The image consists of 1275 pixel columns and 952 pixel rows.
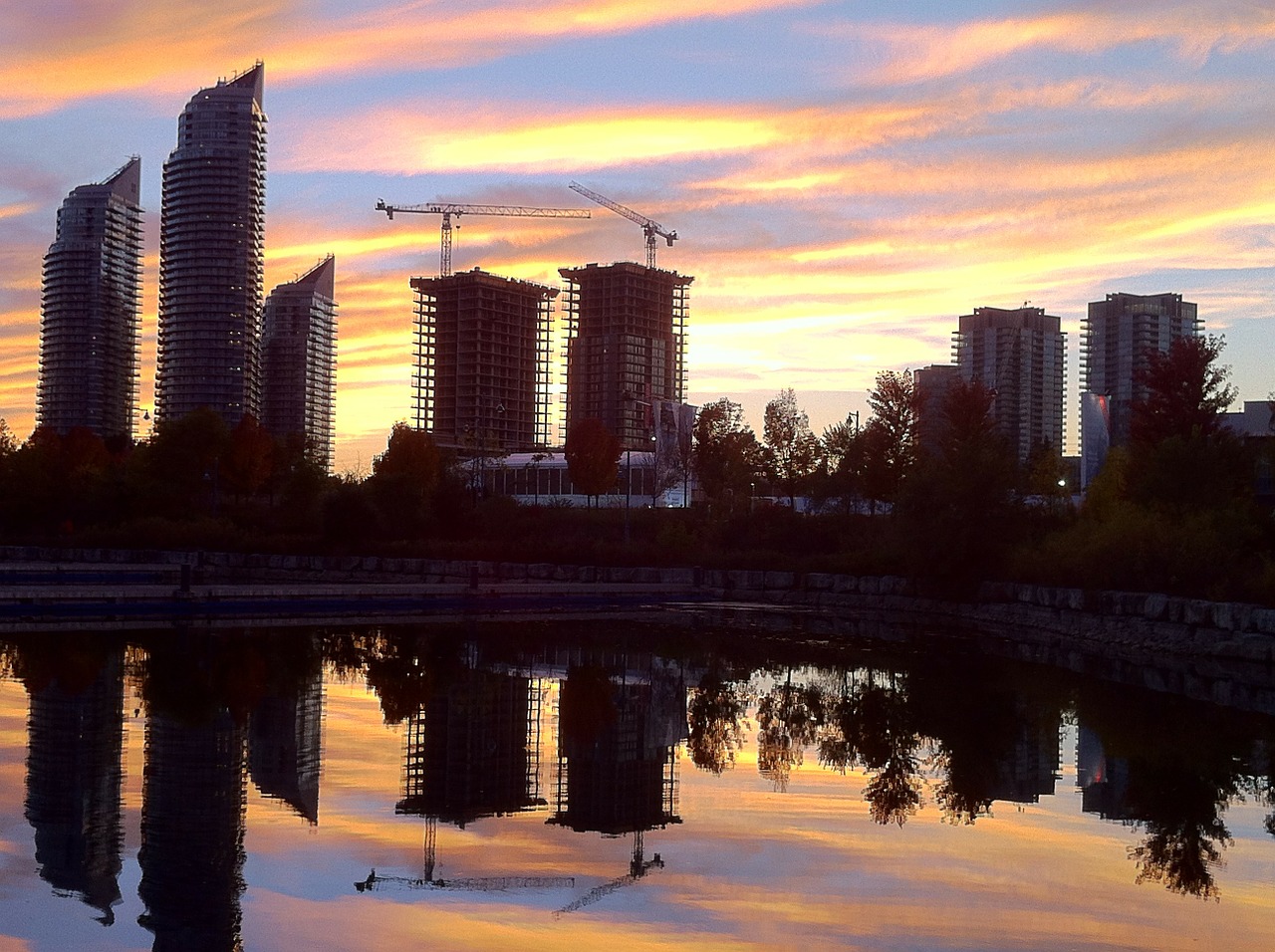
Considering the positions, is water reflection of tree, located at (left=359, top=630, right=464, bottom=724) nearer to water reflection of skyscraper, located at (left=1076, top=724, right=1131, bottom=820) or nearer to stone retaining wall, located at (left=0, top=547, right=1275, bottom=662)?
water reflection of skyscraper, located at (left=1076, top=724, right=1131, bottom=820)

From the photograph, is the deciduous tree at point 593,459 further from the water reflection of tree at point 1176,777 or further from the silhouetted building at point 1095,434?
the water reflection of tree at point 1176,777

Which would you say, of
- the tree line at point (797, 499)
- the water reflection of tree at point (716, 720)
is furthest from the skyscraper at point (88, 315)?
the water reflection of tree at point (716, 720)

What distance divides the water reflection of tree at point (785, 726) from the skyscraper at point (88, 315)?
16544 centimetres

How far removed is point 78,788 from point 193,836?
2514mm

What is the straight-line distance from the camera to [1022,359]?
176875mm

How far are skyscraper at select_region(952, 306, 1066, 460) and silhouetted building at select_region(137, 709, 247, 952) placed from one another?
16272cm

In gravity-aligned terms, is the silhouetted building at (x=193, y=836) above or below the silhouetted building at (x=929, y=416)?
below

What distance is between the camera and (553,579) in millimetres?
51375

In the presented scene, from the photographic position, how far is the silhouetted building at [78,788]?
9781 mm

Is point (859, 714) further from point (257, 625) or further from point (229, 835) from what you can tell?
point (257, 625)

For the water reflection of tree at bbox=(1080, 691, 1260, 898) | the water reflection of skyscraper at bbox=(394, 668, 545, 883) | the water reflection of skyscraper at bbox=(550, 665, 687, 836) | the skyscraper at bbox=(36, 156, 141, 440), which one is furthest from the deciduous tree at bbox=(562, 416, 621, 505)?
the skyscraper at bbox=(36, 156, 141, 440)

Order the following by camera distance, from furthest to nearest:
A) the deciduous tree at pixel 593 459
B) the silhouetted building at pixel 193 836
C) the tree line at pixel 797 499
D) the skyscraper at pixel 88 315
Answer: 1. the skyscraper at pixel 88 315
2. the deciduous tree at pixel 593 459
3. the tree line at pixel 797 499
4. the silhouetted building at pixel 193 836

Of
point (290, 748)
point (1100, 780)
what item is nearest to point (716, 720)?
point (1100, 780)

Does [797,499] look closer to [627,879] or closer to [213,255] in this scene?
[627,879]
